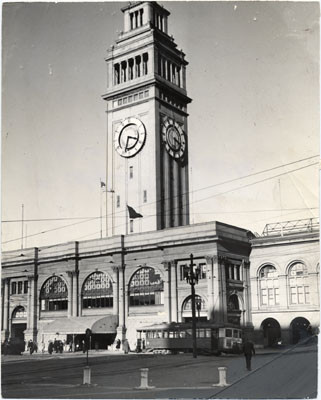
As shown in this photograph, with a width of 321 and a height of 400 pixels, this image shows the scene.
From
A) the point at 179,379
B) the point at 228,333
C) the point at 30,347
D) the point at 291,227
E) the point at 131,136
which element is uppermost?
the point at 131,136

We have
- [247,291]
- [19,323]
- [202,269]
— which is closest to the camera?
[19,323]

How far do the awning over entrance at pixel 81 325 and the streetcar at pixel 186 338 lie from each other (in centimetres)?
182

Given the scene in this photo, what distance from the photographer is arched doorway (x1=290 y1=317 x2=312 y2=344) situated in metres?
26.1

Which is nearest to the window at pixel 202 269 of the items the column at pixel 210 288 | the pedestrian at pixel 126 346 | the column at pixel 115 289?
the column at pixel 210 288

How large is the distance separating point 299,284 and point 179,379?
9032 millimetres

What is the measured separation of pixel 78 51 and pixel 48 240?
966 centimetres

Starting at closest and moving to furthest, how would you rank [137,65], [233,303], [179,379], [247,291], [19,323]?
[179,379]
[19,323]
[247,291]
[233,303]
[137,65]

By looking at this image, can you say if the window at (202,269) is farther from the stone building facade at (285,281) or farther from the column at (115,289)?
the column at (115,289)

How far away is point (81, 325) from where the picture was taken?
36.5m

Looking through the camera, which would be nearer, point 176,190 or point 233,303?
point 233,303

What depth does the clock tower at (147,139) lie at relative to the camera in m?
38.6

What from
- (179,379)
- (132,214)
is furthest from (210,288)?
(179,379)

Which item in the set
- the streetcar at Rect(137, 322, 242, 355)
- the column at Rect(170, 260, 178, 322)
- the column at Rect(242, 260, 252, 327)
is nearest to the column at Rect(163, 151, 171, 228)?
the column at Rect(170, 260, 178, 322)

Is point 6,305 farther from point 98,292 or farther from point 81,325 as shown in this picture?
point 98,292
